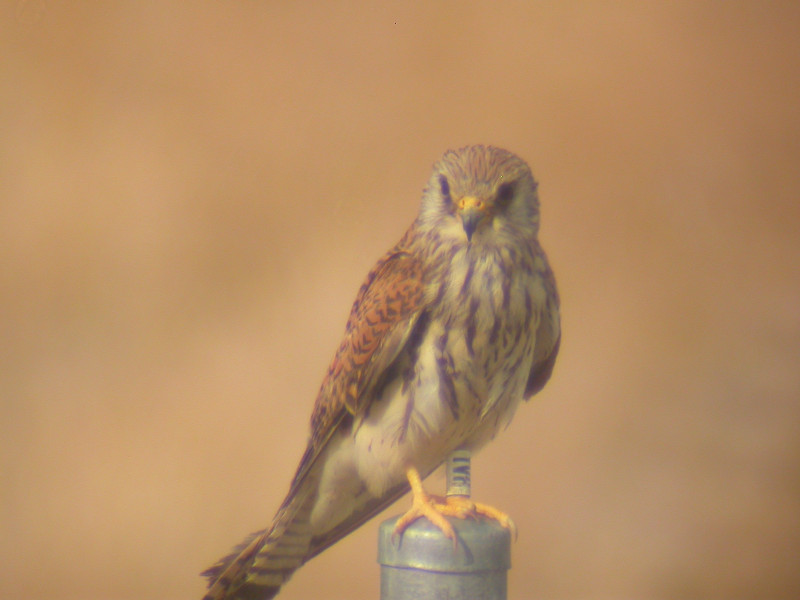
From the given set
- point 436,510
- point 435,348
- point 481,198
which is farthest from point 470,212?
point 436,510

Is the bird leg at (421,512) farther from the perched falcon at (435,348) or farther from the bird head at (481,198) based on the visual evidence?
the bird head at (481,198)

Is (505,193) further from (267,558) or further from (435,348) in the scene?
(267,558)

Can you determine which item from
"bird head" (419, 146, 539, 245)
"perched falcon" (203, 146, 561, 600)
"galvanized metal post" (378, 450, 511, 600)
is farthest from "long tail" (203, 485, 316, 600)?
"bird head" (419, 146, 539, 245)

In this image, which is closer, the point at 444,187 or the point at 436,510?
the point at 436,510

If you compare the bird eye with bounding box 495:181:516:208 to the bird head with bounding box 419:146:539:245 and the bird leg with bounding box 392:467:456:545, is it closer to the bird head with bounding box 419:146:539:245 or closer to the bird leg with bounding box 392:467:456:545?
the bird head with bounding box 419:146:539:245

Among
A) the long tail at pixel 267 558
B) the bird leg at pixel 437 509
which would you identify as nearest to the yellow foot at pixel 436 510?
the bird leg at pixel 437 509

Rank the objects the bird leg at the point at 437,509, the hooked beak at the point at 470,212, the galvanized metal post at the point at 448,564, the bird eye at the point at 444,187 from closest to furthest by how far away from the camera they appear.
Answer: the galvanized metal post at the point at 448,564 < the bird leg at the point at 437,509 < the hooked beak at the point at 470,212 < the bird eye at the point at 444,187

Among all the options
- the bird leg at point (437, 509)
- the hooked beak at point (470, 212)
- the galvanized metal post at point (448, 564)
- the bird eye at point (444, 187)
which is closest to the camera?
the galvanized metal post at point (448, 564)
